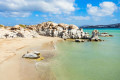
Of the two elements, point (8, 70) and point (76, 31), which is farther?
point (76, 31)

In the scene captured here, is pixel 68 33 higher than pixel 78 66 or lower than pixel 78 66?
higher

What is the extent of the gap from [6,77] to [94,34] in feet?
121

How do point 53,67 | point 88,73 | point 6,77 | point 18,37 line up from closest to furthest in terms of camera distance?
point 6,77
point 88,73
point 53,67
point 18,37

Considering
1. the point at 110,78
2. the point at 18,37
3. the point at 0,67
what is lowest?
the point at 110,78

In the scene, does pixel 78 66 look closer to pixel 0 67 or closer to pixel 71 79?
pixel 71 79

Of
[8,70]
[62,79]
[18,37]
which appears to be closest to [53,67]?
[62,79]

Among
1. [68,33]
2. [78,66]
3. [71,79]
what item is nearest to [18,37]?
[68,33]

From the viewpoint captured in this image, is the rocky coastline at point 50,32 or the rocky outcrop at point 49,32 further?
the rocky outcrop at point 49,32

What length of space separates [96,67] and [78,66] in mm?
2380

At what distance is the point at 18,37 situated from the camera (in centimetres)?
4294

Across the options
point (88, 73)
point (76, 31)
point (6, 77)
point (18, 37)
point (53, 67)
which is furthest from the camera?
point (76, 31)

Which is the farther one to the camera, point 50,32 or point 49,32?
point 49,32

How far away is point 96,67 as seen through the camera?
15.7m

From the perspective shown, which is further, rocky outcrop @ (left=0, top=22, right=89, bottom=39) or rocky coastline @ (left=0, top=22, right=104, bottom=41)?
rocky outcrop @ (left=0, top=22, right=89, bottom=39)
